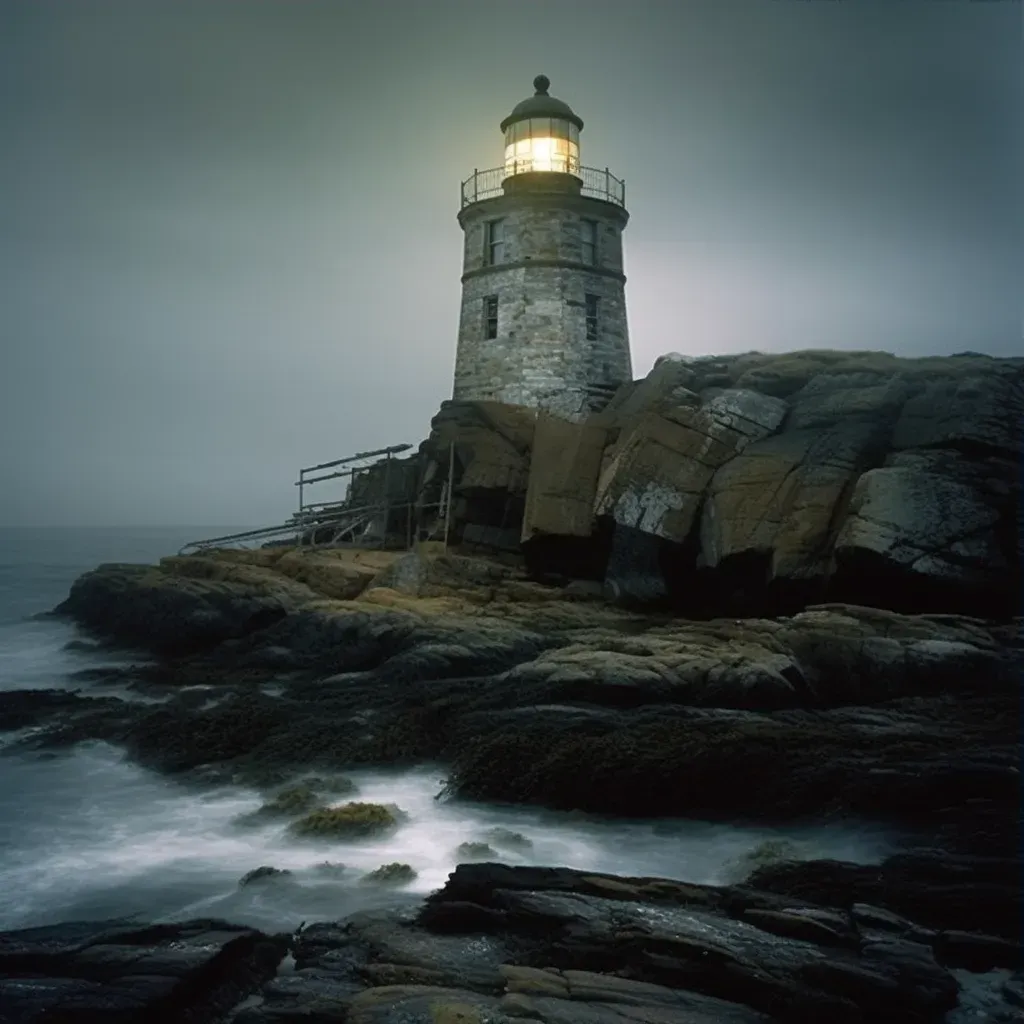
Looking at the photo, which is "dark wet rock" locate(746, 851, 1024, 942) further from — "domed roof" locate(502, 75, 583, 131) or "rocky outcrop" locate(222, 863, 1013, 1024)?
"domed roof" locate(502, 75, 583, 131)

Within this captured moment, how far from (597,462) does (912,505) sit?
6.95m

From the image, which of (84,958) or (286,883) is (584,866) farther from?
(84,958)

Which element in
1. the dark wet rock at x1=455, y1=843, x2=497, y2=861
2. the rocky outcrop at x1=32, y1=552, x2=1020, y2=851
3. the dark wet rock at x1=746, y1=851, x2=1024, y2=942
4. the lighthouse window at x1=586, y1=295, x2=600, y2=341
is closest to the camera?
the dark wet rock at x1=746, y1=851, x2=1024, y2=942

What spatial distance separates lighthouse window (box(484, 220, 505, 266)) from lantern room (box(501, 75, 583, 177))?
142 cm

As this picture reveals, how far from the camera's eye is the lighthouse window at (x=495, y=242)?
22833mm

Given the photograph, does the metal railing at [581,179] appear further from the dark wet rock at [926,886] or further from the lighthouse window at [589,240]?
the dark wet rock at [926,886]

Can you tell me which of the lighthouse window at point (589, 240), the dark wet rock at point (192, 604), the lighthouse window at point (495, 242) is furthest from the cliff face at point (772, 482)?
the dark wet rock at point (192, 604)

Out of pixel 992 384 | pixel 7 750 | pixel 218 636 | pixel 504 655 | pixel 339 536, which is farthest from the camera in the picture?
pixel 339 536

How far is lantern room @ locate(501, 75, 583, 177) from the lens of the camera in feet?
74.1

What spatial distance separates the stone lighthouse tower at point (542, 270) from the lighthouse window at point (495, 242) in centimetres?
3

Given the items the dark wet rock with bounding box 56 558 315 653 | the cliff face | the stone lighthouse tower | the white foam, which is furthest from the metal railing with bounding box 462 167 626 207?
Result: the white foam

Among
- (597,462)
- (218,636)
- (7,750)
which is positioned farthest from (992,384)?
(7,750)

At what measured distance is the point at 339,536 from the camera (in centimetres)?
2212

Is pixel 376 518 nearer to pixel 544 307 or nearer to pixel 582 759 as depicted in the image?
pixel 544 307
